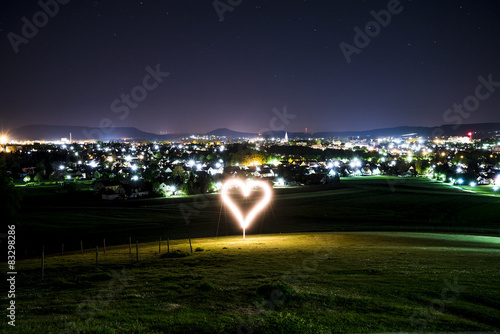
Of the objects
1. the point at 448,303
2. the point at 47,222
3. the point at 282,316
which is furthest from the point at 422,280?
the point at 47,222

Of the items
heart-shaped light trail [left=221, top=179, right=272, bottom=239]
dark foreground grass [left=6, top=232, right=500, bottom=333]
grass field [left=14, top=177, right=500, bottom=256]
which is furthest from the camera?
heart-shaped light trail [left=221, top=179, right=272, bottom=239]

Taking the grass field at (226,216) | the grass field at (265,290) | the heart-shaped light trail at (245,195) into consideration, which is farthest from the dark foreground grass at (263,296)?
the grass field at (226,216)

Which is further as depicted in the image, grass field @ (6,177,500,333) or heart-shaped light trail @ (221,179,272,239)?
heart-shaped light trail @ (221,179,272,239)

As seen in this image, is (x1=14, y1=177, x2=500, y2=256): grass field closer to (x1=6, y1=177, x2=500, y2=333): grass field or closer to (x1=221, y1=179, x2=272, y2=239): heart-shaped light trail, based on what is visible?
(x1=221, y1=179, x2=272, y2=239): heart-shaped light trail

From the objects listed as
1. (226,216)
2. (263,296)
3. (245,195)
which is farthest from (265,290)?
(245,195)

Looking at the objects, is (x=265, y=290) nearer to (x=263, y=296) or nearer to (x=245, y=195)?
(x=263, y=296)

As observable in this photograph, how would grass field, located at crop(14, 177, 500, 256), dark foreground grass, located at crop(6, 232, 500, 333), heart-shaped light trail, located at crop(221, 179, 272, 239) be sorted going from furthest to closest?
1. heart-shaped light trail, located at crop(221, 179, 272, 239)
2. grass field, located at crop(14, 177, 500, 256)
3. dark foreground grass, located at crop(6, 232, 500, 333)

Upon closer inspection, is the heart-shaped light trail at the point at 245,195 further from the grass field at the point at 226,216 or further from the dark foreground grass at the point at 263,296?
the dark foreground grass at the point at 263,296

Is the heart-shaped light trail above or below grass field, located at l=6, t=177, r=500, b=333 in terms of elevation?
below

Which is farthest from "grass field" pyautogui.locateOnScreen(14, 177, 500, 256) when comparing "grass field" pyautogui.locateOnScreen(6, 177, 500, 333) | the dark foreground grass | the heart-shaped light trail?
the dark foreground grass
